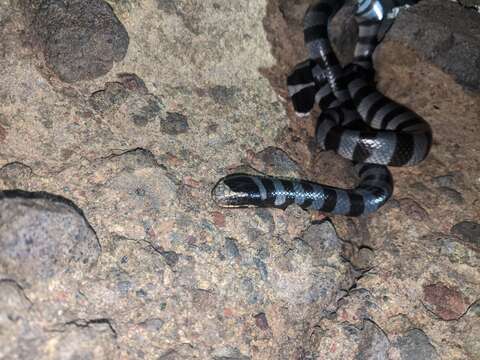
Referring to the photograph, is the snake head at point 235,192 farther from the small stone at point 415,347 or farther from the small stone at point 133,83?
the small stone at point 415,347

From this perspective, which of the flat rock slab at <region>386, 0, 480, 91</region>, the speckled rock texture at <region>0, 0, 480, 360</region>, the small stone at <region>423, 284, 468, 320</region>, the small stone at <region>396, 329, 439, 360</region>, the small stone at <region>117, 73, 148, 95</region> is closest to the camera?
the speckled rock texture at <region>0, 0, 480, 360</region>

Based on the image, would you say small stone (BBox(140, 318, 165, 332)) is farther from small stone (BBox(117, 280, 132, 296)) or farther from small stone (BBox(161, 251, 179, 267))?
small stone (BBox(161, 251, 179, 267))

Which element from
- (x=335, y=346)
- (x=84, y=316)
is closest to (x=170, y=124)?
(x=84, y=316)

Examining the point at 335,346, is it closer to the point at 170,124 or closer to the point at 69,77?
the point at 170,124

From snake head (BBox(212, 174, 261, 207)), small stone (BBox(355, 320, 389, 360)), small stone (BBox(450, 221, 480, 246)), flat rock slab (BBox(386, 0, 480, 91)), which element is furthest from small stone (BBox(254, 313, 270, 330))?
flat rock slab (BBox(386, 0, 480, 91))

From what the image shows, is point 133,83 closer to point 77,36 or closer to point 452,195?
point 77,36

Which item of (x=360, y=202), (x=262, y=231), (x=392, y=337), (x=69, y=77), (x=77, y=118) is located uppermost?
(x=69, y=77)
